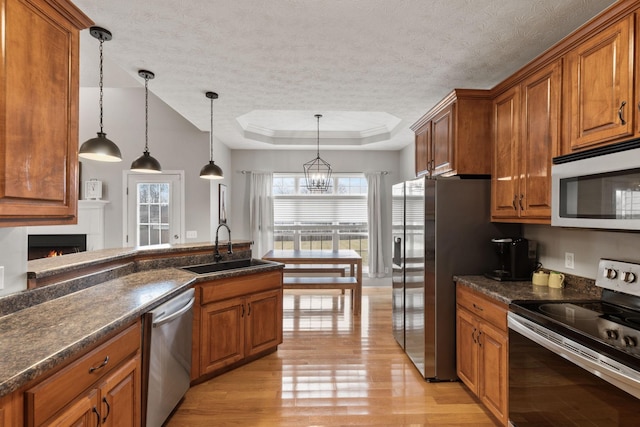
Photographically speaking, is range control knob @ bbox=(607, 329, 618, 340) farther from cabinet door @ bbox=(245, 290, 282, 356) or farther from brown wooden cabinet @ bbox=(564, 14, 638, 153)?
cabinet door @ bbox=(245, 290, 282, 356)

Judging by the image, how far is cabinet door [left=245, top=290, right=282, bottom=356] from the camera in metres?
2.89

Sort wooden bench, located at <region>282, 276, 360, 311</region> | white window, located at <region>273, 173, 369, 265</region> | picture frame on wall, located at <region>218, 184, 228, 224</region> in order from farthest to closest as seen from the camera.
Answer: white window, located at <region>273, 173, 369, 265</region>
picture frame on wall, located at <region>218, 184, 228, 224</region>
wooden bench, located at <region>282, 276, 360, 311</region>

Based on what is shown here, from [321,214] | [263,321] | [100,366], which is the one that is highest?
[321,214]

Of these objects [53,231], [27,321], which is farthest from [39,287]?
[53,231]

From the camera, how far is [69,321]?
1.50 meters

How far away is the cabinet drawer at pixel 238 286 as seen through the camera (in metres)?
2.56

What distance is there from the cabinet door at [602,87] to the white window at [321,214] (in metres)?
Result: 4.31

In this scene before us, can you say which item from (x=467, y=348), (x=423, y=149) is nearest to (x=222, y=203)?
(x=423, y=149)

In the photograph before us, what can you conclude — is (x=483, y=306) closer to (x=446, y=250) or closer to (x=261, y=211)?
(x=446, y=250)

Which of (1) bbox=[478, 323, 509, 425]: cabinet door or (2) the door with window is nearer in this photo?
(1) bbox=[478, 323, 509, 425]: cabinet door

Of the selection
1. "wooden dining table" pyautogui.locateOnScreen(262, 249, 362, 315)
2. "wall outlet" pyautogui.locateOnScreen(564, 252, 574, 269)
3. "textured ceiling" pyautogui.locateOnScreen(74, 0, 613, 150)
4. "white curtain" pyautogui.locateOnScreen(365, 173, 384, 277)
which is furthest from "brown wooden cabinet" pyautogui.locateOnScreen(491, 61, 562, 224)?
"white curtain" pyautogui.locateOnScreen(365, 173, 384, 277)

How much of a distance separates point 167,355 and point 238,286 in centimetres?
84

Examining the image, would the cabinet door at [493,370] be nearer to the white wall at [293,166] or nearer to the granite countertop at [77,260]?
the granite countertop at [77,260]

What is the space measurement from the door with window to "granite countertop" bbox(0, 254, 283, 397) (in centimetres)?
249
